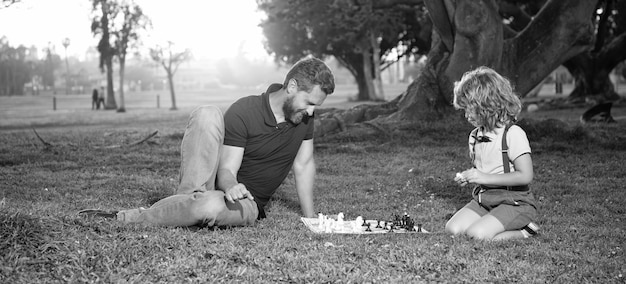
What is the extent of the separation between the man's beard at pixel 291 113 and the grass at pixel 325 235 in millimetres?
1036

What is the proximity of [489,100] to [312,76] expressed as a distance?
5.35 ft

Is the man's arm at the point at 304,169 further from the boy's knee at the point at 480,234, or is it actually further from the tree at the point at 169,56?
the tree at the point at 169,56

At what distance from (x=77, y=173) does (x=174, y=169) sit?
1.54 metres

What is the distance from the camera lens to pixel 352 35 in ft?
143

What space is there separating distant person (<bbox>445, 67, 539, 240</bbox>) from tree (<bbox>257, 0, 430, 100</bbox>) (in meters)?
28.4

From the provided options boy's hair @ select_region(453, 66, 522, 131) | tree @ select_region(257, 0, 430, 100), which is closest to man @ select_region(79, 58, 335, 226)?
boy's hair @ select_region(453, 66, 522, 131)

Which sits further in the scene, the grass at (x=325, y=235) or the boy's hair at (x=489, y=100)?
the boy's hair at (x=489, y=100)

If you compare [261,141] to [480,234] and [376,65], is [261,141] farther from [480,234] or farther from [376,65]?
[376,65]

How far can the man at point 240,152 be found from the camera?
580cm

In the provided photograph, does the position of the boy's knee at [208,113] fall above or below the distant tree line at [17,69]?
below

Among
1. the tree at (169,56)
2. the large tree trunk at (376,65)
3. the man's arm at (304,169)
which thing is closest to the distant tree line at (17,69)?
the tree at (169,56)

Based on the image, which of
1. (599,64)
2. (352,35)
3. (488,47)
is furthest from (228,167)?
(352,35)

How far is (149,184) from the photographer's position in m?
9.28

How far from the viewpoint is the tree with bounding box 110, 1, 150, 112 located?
45.5m
